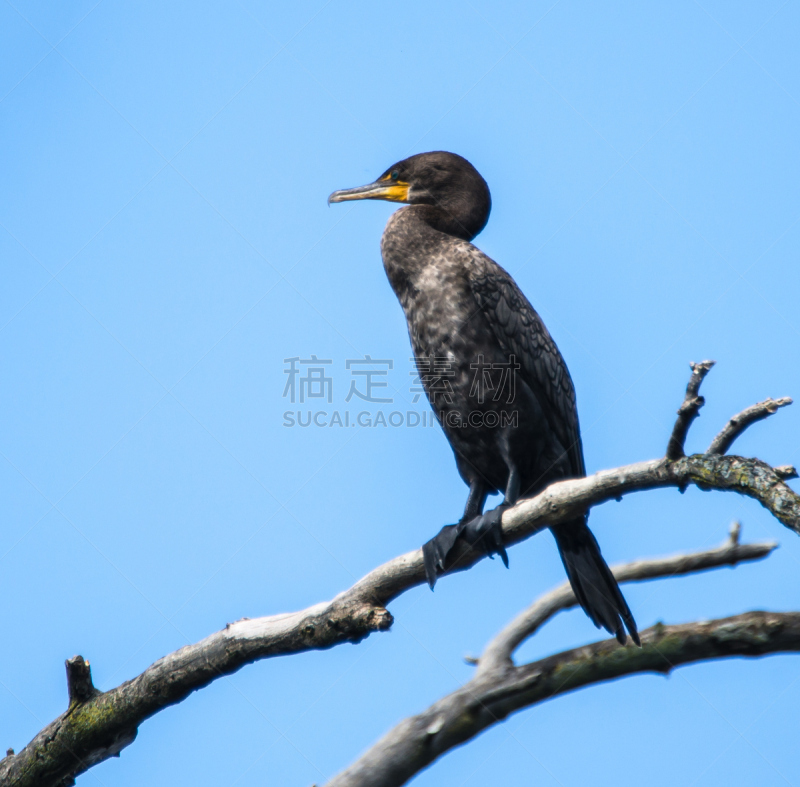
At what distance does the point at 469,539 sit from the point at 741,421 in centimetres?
170

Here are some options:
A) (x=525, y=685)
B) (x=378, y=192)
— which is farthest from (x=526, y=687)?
(x=378, y=192)

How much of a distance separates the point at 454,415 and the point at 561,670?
146cm

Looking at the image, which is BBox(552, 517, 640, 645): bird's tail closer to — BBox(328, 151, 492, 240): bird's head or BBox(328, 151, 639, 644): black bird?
BBox(328, 151, 639, 644): black bird

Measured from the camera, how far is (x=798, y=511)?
228cm

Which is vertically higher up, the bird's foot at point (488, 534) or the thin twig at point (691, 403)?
the thin twig at point (691, 403)

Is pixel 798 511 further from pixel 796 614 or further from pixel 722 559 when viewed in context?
pixel 722 559

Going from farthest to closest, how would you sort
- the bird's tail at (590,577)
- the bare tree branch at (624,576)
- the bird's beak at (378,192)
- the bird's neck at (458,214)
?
1. the bird's beak at (378,192)
2. the bird's neck at (458,214)
3. the bare tree branch at (624,576)
4. the bird's tail at (590,577)

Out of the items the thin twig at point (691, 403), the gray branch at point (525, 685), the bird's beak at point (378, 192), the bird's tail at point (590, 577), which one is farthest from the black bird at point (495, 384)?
the thin twig at point (691, 403)

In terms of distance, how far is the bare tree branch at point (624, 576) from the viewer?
446 centimetres

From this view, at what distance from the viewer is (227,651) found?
335 centimetres

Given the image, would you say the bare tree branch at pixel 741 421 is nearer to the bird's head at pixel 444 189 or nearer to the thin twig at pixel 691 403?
the thin twig at pixel 691 403

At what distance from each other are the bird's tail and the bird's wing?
0.46 m

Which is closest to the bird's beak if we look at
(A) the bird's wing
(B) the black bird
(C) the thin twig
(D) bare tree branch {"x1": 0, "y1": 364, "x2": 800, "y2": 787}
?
(B) the black bird

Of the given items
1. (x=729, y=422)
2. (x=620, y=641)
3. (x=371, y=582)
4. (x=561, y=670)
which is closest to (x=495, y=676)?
(x=561, y=670)
